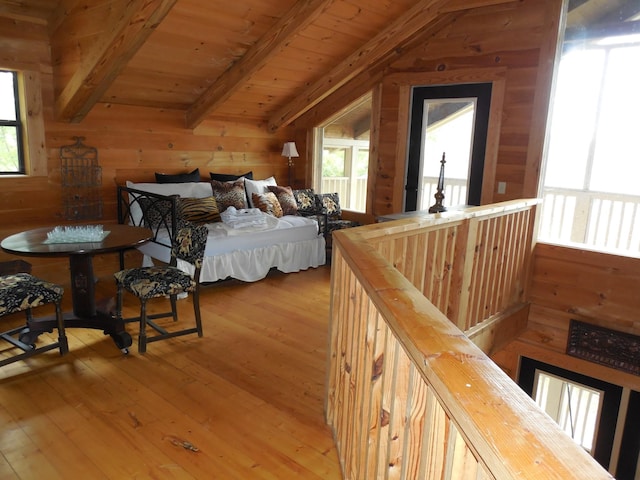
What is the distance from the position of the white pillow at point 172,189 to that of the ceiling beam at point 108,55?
2.71ft

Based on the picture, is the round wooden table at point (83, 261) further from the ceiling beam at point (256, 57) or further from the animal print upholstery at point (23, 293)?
the ceiling beam at point (256, 57)

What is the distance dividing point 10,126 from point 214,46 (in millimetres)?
1891

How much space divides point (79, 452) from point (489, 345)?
2793 mm

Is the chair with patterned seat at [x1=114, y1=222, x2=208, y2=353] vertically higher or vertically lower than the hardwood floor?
higher

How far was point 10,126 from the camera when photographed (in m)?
4.03

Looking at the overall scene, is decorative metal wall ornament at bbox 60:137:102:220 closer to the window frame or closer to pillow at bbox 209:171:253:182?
pillow at bbox 209:171:253:182

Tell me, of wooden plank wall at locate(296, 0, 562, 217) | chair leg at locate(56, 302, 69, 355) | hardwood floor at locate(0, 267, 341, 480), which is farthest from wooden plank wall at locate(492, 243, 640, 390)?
chair leg at locate(56, 302, 69, 355)

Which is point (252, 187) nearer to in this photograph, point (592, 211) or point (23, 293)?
point (23, 293)

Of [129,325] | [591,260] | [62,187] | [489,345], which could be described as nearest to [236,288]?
[129,325]

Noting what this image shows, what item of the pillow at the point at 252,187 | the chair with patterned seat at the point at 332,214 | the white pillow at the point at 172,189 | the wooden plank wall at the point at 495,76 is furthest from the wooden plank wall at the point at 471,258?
the white pillow at the point at 172,189

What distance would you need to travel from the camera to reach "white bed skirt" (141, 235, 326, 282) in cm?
433

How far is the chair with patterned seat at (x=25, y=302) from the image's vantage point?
2631 millimetres

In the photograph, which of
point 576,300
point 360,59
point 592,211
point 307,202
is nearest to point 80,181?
point 307,202

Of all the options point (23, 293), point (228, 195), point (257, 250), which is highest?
point (228, 195)
